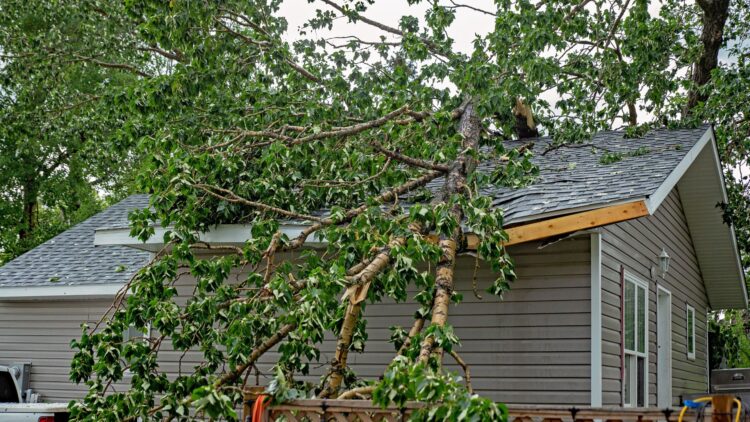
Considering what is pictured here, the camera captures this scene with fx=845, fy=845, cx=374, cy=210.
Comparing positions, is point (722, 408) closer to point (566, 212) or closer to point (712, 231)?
point (566, 212)

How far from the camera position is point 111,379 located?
6918mm

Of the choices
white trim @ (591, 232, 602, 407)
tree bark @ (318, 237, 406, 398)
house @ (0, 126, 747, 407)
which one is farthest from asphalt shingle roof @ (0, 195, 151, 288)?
white trim @ (591, 232, 602, 407)

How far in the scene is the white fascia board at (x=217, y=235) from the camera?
28.5 feet

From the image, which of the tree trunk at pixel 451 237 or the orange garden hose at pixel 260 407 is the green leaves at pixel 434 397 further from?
the tree trunk at pixel 451 237

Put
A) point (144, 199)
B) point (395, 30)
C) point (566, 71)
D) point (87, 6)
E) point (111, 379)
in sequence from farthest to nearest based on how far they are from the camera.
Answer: point (87, 6), point (144, 199), point (395, 30), point (566, 71), point (111, 379)

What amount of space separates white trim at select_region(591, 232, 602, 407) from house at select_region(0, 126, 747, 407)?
0.03 feet

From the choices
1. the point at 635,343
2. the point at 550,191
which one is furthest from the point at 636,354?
the point at 550,191

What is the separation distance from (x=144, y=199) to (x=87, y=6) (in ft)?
13.2

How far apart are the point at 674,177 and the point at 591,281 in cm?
147

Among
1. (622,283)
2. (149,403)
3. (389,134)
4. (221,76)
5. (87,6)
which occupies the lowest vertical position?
(149,403)

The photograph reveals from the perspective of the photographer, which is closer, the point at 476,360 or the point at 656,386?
the point at 476,360

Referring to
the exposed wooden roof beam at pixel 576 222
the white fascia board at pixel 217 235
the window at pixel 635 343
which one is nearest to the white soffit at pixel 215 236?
the white fascia board at pixel 217 235

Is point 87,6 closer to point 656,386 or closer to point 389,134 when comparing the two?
point 389,134

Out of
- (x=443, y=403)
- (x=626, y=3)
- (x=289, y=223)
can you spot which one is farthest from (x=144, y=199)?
(x=443, y=403)
